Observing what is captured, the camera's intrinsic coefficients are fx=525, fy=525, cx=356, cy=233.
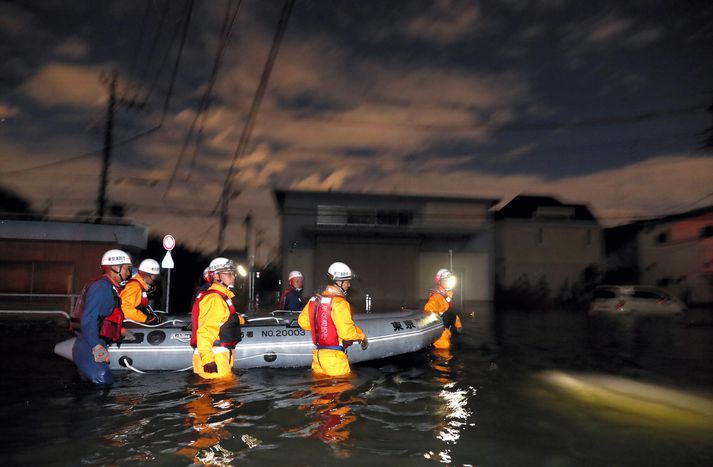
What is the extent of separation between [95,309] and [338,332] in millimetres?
3020

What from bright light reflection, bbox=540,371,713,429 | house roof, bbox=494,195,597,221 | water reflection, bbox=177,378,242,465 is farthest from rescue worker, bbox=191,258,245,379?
house roof, bbox=494,195,597,221

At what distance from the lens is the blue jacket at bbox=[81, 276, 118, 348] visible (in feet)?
21.1

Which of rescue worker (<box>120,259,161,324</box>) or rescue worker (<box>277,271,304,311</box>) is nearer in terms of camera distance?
rescue worker (<box>120,259,161,324</box>)

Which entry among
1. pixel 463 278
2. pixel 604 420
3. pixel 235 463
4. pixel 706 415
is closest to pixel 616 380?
pixel 706 415

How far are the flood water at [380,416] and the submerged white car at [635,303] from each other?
12.6 meters

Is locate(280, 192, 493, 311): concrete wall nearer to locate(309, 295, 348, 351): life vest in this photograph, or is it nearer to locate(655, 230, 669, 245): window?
locate(655, 230, 669, 245): window

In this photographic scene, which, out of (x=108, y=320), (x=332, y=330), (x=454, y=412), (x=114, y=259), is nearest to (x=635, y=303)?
(x=454, y=412)

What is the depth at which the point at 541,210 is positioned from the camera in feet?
115

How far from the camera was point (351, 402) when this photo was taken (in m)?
6.44

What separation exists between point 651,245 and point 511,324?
924 inches

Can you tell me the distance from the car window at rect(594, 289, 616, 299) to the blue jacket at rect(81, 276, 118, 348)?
21.0 metres

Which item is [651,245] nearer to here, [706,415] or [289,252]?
[289,252]

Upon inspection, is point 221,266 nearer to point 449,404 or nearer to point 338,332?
point 338,332

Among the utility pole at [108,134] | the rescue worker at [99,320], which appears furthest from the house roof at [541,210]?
the rescue worker at [99,320]
